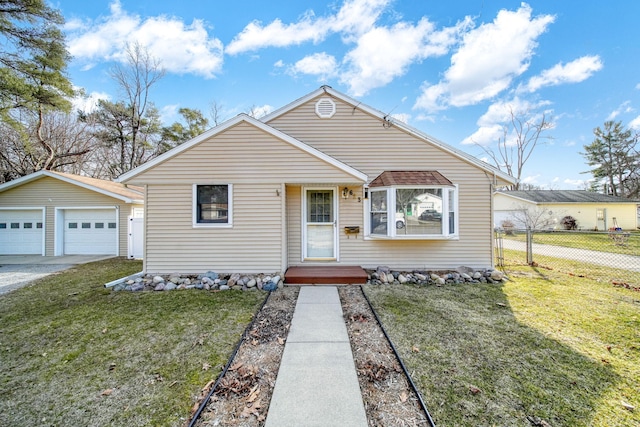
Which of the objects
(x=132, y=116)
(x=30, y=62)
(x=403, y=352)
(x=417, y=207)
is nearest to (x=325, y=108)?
(x=417, y=207)

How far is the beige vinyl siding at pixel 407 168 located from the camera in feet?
23.7

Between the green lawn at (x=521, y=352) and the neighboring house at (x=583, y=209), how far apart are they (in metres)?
19.1

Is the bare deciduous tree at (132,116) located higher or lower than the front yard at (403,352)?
higher

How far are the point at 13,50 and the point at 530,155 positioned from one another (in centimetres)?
3817

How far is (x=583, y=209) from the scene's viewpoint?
21.5 metres

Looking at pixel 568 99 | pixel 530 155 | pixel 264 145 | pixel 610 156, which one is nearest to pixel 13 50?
pixel 264 145

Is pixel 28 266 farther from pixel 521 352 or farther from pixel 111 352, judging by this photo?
pixel 521 352

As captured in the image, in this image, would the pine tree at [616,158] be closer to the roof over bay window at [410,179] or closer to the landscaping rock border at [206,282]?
the roof over bay window at [410,179]

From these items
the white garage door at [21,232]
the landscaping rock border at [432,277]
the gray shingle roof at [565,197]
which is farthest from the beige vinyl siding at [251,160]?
the gray shingle roof at [565,197]

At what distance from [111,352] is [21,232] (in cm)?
1246

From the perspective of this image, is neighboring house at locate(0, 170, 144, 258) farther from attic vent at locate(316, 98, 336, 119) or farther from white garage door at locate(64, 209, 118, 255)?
attic vent at locate(316, 98, 336, 119)

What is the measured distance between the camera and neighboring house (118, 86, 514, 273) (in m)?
6.40

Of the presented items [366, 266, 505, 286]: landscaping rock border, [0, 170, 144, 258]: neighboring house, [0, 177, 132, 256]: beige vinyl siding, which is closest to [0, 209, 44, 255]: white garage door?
[0, 170, 144, 258]: neighboring house

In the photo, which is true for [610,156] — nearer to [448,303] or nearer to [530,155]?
[530,155]
